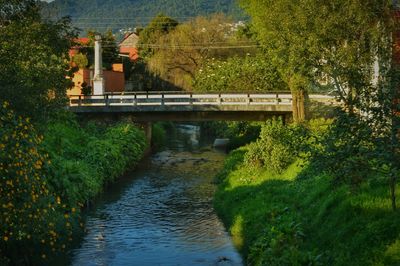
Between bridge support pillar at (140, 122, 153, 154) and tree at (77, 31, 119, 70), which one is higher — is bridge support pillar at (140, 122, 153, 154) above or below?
below

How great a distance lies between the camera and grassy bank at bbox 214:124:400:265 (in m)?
12.6

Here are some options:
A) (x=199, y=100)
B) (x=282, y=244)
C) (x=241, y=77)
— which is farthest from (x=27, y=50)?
(x=241, y=77)

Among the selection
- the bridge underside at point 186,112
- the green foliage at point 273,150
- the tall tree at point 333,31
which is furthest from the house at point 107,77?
the tall tree at point 333,31

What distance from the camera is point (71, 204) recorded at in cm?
1998

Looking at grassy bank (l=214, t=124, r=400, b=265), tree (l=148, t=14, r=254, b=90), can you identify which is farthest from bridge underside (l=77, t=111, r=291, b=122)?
tree (l=148, t=14, r=254, b=90)

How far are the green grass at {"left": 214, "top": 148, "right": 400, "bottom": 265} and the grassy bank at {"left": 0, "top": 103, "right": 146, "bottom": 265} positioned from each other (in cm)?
524

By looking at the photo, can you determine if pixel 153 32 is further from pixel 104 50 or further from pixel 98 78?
pixel 98 78

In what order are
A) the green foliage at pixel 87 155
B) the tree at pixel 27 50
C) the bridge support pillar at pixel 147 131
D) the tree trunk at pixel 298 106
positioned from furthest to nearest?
the bridge support pillar at pixel 147 131, the tree trunk at pixel 298 106, the green foliage at pixel 87 155, the tree at pixel 27 50

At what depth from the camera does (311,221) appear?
55.1ft

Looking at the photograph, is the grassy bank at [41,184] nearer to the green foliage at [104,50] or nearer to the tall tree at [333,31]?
the tall tree at [333,31]

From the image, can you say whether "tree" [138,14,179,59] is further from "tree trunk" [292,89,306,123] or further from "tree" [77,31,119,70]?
"tree trunk" [292,89,306,123]

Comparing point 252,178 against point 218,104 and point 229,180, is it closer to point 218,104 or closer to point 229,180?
point 229,180

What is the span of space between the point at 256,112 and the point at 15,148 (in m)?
26.9

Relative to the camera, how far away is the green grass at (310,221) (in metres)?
12.6
